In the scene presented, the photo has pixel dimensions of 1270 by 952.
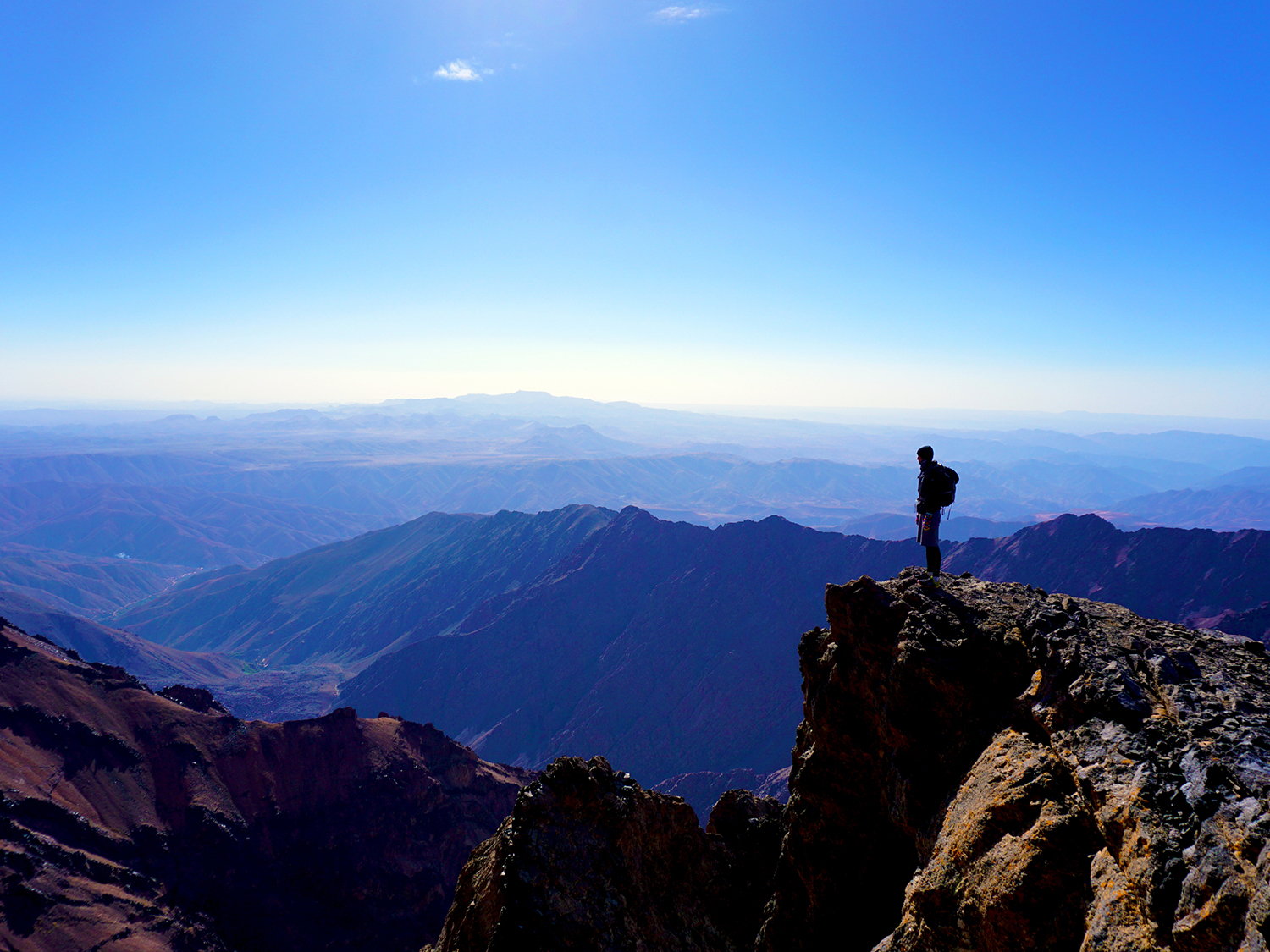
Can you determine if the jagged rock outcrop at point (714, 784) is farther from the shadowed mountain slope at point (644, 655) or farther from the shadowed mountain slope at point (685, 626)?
the shadowed mountain slope at point (644, 655)

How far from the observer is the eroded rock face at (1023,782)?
556cm

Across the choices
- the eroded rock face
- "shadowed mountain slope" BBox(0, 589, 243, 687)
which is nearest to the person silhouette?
the eroded rock face

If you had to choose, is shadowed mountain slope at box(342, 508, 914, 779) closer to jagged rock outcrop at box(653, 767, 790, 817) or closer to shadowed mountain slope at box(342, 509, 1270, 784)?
shadowed mountain slope at box(342, 509, 1270, 784)

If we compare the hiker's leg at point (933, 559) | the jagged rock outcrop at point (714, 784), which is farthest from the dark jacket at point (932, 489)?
the jagged rock outcrop at point (714, 784)

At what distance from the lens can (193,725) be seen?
55250 mm

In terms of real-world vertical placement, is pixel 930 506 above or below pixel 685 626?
Answer: above

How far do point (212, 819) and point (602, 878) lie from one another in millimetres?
51979

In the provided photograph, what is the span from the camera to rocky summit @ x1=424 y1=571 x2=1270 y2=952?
5758mm

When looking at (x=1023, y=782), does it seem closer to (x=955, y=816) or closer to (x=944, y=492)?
(x=955, y=816)

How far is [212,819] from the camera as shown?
158ft

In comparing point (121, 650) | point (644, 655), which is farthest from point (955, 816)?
point (121, 650)

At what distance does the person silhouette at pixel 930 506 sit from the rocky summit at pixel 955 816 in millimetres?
905

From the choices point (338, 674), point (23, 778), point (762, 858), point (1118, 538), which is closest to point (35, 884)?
point (23, 778)

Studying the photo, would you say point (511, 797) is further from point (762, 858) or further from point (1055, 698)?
point (1055, 698)
